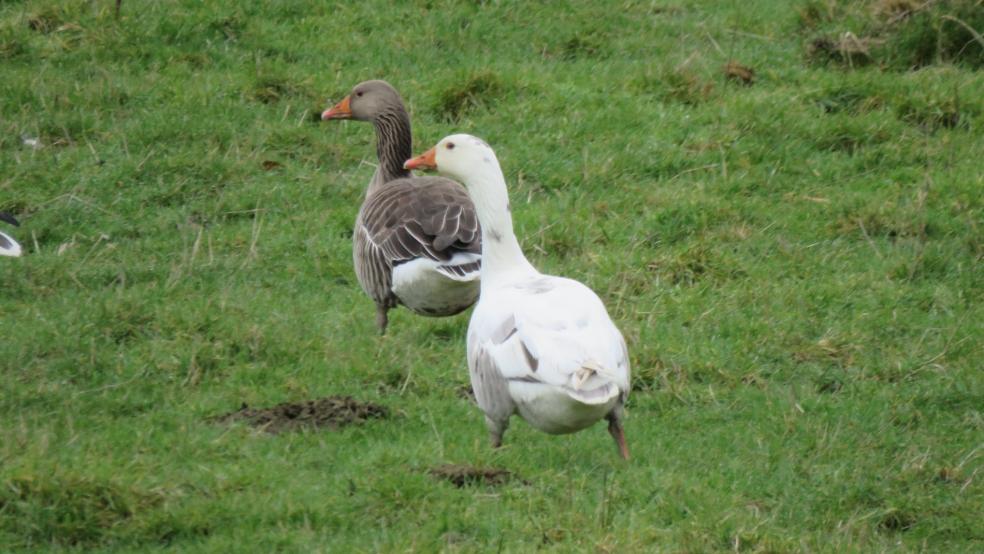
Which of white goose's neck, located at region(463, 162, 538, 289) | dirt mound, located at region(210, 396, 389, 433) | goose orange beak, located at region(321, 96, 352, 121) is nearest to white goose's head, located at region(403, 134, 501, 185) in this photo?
white goose's neck, located at region(463, 162, 538, 289)

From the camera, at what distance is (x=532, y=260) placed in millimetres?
9305

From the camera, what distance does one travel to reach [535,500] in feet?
20.0

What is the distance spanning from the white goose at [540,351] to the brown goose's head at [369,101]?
3.10 metres

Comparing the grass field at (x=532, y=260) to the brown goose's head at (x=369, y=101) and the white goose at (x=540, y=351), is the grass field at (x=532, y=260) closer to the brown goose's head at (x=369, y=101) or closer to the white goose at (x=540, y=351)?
the white goose at (x=540, y=351)

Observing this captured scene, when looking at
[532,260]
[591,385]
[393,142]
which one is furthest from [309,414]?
[393,142]

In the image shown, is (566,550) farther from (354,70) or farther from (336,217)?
(354,70)

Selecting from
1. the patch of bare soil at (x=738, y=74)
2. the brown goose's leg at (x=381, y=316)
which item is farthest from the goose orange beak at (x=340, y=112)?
the patch of bare soil at (x=738, y=74)

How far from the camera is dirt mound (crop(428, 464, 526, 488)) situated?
6301 mm

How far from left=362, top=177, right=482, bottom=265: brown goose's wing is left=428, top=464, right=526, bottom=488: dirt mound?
192cm

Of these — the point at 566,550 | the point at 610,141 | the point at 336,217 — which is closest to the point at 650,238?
the point at 610,141

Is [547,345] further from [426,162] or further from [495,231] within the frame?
[426,162]

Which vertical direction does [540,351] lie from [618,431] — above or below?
above

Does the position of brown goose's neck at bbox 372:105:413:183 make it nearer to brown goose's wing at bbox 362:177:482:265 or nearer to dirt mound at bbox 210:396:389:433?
brown goose's wing at bbox 362:177:482:265

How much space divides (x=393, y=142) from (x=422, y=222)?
1760 mm
